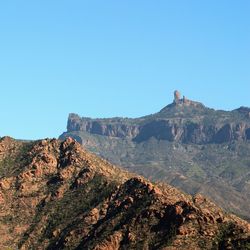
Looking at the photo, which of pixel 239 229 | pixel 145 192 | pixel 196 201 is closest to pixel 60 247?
pixel 145 192

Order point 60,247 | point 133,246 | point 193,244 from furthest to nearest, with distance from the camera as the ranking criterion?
point 60,247 → point 133,246 → point 193,244

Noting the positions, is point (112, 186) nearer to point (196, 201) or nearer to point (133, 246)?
point (196, 201)

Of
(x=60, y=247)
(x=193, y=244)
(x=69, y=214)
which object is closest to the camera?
(x=193, y=244)

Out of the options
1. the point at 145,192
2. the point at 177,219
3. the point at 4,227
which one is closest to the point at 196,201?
the point at 145,192

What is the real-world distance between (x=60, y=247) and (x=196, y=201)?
35040 mm

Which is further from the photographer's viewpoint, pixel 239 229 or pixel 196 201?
pixel 196 201

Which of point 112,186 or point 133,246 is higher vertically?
point 112,186

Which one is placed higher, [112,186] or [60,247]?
[112,186]

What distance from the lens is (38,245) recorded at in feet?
620

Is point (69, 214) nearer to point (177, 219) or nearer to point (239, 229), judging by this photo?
point (177, 219)

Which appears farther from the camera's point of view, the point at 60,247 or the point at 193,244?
the point at 60,247

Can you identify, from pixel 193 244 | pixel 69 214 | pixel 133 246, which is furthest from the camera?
pixel 69 214

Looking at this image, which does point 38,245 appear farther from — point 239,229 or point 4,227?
point 239,229

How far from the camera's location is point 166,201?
173250mm
